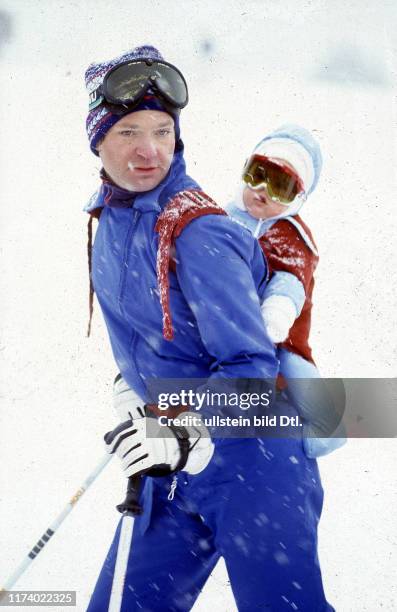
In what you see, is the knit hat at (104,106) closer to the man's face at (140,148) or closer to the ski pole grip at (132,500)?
the man's face at (140,148)

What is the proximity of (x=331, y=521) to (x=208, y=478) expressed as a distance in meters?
0.75

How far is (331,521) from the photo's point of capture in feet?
6.66

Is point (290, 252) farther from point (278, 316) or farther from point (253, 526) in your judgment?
point (253, 526)

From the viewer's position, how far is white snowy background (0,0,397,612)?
78.3 inches

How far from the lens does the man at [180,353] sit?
1.32m

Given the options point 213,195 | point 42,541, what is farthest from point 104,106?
point 42,541

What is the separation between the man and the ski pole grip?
0.14ft

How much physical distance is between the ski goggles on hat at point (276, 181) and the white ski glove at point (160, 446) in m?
0.57

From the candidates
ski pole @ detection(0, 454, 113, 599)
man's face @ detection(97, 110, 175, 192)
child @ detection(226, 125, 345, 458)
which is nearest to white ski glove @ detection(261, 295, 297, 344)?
child @ detection(226, 125, 345, 458)

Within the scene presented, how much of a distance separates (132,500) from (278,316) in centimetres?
45

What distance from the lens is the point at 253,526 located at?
54.3 inches

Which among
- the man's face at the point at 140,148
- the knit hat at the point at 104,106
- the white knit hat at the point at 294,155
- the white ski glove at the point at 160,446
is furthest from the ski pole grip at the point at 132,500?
the white knit hat at the point at 294,155

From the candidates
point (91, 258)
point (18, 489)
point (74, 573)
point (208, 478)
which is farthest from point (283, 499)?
point (18, 489)

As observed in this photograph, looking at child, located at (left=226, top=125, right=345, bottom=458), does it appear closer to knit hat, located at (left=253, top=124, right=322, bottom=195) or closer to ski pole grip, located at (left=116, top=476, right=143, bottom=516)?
knit hat, located at (left=253, top=124, right=322, bottom=195)
